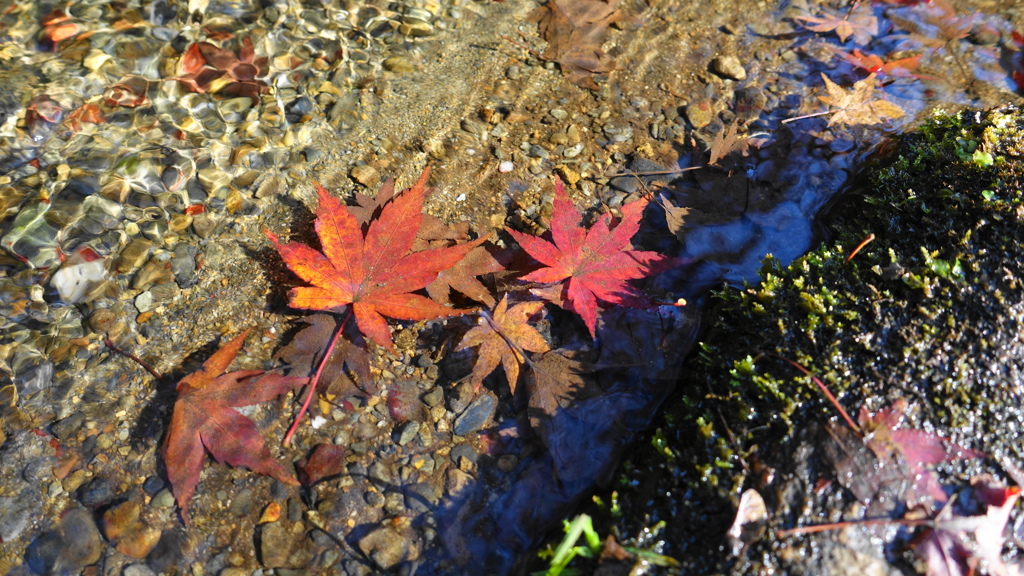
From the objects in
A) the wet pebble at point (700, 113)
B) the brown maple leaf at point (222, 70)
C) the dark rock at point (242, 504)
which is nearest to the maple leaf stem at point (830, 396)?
the wet pebble at point (700, 113)

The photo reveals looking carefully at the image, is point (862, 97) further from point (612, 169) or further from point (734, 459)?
point (734, 459)

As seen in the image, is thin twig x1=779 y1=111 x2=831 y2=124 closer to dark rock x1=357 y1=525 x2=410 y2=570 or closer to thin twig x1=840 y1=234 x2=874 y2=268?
thin twig x1=840 y1=234 x2=874 y2=268

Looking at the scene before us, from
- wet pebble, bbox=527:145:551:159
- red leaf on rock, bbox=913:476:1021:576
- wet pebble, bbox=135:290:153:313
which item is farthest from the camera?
wet pebble, bbox=527:145:551:159

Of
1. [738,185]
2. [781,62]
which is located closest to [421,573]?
[738,185]

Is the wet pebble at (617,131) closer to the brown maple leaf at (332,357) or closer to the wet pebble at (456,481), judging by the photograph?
the brown maple leaf at (332,357)

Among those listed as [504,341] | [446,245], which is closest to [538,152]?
[446,245]

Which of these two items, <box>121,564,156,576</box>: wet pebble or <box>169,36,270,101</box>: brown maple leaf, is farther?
<box>169,36,270,101</box>: brown maple leaf

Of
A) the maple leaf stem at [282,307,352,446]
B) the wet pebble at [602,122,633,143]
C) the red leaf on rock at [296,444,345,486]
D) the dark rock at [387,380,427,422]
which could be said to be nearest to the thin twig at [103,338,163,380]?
the maple leaf stem at [282,307,352,446]
